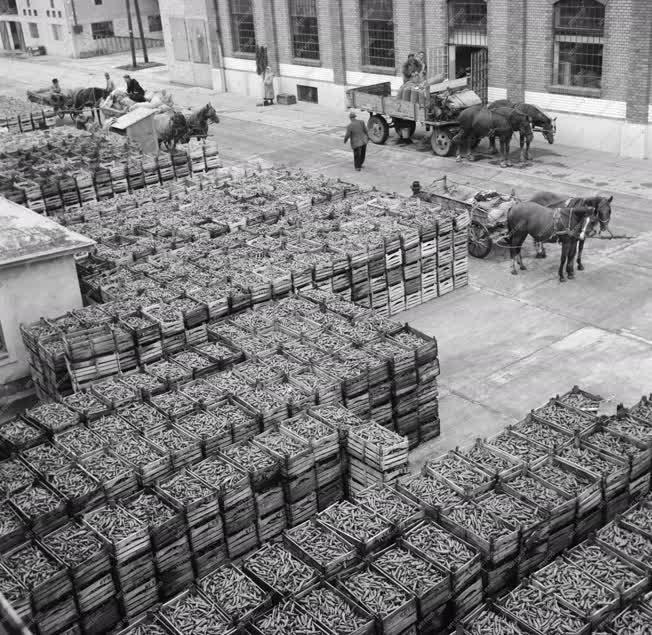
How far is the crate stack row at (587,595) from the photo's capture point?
8.46 metres

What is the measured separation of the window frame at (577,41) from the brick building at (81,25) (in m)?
45.6

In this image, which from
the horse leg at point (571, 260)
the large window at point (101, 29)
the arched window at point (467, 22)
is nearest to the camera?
the horse leg at point (571, 260)

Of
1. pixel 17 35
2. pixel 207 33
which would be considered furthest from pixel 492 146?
pixel 17 35

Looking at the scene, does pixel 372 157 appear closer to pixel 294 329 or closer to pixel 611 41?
pixel 611 41

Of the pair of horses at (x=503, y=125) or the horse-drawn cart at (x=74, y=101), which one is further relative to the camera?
the horse-drawn cart at (x=74, y=101)

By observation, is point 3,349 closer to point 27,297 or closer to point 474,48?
point 27,297

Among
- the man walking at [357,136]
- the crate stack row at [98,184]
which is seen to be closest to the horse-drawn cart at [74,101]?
the crate stack row at [98,184]

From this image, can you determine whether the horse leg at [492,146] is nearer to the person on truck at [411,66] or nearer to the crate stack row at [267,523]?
the person on truck at [411,66]

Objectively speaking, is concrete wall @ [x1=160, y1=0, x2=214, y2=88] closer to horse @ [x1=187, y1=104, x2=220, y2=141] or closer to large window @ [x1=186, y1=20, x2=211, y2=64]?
large window @ [x1=186, y1=20, x2=211, y2=64]

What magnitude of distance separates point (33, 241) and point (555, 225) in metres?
10.9

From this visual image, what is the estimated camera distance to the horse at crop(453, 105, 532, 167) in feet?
93.1

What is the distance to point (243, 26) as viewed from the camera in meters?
44.6

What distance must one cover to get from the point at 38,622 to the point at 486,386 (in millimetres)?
8922

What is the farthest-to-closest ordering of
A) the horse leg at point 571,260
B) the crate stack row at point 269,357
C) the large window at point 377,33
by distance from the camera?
the large window at point 377,33
the horse leg at point 571,260
the crate stack row at point 269,357
